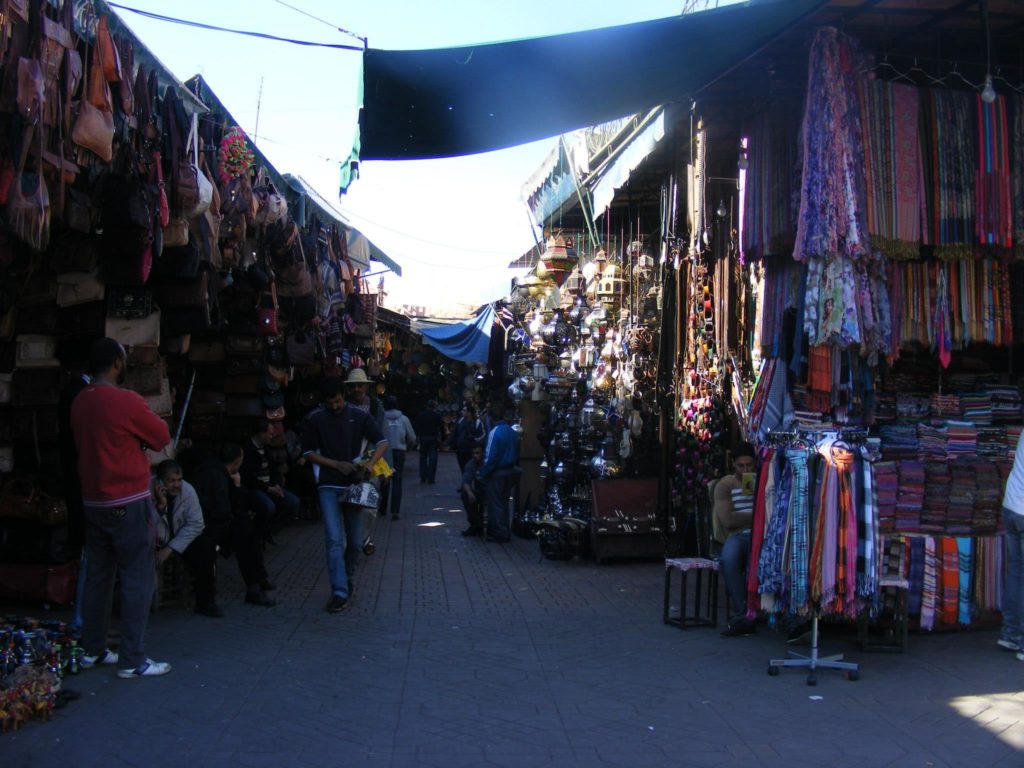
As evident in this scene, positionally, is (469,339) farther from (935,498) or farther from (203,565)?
(935,498)

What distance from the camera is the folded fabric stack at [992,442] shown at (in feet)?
23.2

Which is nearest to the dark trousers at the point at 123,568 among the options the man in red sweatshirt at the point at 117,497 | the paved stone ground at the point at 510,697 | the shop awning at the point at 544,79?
the man in red sweatshirt at the point at 117,497

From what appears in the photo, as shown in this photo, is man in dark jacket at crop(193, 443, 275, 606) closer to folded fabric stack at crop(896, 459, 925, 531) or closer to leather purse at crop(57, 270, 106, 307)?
leather purse at crop(57, 270, 106, 307)

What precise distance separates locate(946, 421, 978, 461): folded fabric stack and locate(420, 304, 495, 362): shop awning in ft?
35.1

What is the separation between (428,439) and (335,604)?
11.6 metres

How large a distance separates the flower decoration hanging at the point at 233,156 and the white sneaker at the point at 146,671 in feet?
11.0

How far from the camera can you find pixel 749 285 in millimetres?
8148

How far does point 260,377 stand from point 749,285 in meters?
4.73

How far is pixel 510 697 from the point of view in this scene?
17.5 ft

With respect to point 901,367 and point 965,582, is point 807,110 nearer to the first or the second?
point 901,367

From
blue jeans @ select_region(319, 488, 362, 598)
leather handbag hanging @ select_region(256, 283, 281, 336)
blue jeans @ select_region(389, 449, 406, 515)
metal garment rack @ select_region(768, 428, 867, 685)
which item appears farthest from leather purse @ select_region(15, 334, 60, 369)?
blue jeans @ select_region(389, 449, 406, 515)

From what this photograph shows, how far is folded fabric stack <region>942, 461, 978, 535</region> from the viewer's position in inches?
269

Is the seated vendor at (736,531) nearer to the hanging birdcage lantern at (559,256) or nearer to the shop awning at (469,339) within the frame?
the hanging birdcage lantern at (559,256)

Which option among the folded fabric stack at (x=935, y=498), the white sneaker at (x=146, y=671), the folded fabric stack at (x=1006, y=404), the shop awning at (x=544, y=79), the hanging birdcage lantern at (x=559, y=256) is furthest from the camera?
the hanging birdcage lantern at (x=559, y=256)
